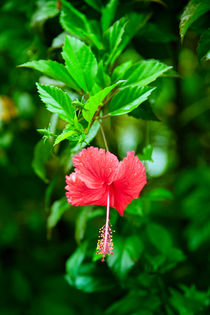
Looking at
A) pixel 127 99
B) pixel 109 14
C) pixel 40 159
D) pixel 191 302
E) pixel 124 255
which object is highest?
pixel 109 14

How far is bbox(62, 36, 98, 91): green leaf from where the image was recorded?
1.98 ft

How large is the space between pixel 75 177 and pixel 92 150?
0.05 meters

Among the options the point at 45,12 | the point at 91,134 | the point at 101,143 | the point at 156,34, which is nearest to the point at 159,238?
the point at 101,143

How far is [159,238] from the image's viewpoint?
0.95 m

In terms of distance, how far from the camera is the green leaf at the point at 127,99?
22.0 inches

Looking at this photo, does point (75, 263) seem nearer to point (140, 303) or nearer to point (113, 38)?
point (140, 303)

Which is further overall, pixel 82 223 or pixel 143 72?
pixel 82 223

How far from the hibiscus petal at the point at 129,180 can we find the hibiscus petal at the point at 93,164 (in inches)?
0.5

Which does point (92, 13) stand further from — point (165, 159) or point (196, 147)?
point (165, 159)

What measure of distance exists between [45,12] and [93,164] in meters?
0.49

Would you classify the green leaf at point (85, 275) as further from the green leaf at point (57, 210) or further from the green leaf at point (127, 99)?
the green leaf at point (127, 99)

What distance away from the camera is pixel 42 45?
35.1 inches

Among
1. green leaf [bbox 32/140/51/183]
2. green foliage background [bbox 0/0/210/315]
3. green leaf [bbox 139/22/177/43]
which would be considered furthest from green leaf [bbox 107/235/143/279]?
green leaf [bbox 139/22/177/43]

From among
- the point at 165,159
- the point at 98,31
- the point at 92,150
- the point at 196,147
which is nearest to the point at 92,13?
the point at 98,31
